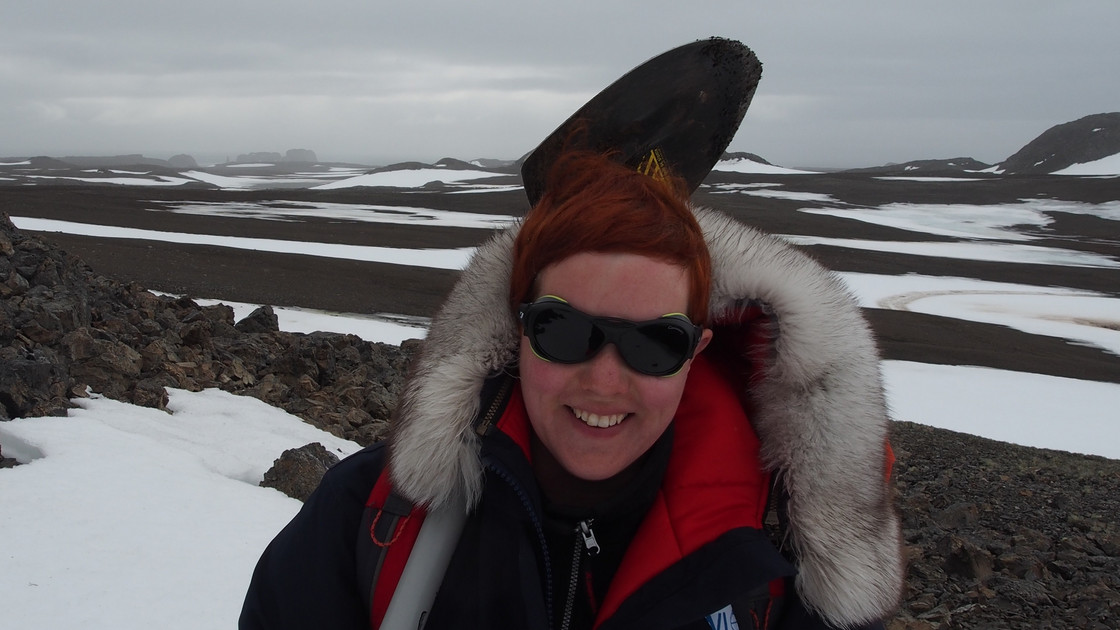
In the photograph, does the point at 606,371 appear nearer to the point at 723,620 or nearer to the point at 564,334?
the point at 564,334

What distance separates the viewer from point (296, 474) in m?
4.28

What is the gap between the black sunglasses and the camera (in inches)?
54.1

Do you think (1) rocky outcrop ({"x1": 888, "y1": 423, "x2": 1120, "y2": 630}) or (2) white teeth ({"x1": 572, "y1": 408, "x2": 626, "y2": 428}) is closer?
(2) white teeth ({"x1": 572, "y1": 408, "x2": 626, "y2": 428})

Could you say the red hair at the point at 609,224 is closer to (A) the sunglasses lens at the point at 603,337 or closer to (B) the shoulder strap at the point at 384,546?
(A) the sunglasses lens at the point at 603,337

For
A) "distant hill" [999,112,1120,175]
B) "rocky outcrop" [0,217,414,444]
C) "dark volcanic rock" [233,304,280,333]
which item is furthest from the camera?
"distant hill" [999,112,1120,175]

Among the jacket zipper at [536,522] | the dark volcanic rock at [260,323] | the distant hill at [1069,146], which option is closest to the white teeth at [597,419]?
the jacket zipper at [536,522]

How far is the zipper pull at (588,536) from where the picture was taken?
141 cm

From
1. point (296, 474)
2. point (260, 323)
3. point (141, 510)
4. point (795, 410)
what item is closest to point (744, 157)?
point (260, 323)

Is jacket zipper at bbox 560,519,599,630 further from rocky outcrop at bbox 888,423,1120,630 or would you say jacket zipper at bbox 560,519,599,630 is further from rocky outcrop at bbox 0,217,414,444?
rocky outcrop at bbox 0,217,414,444

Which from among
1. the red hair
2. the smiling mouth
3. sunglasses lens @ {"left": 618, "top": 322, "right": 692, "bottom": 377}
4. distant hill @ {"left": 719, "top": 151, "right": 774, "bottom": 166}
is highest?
distant hill @ {"left": 719, "top": 151, "right": 774, "bottom": 166}

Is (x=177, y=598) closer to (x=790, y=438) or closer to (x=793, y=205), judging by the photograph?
(x=790, y=438)

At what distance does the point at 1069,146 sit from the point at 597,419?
61.6 m

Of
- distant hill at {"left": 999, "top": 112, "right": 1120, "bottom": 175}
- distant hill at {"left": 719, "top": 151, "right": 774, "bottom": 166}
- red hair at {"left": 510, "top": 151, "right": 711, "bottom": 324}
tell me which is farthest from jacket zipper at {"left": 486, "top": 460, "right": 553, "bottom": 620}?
distant hill at {"left": 719, "top": 151, "right": 774, "bottom": 166}

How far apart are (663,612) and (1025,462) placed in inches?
267
